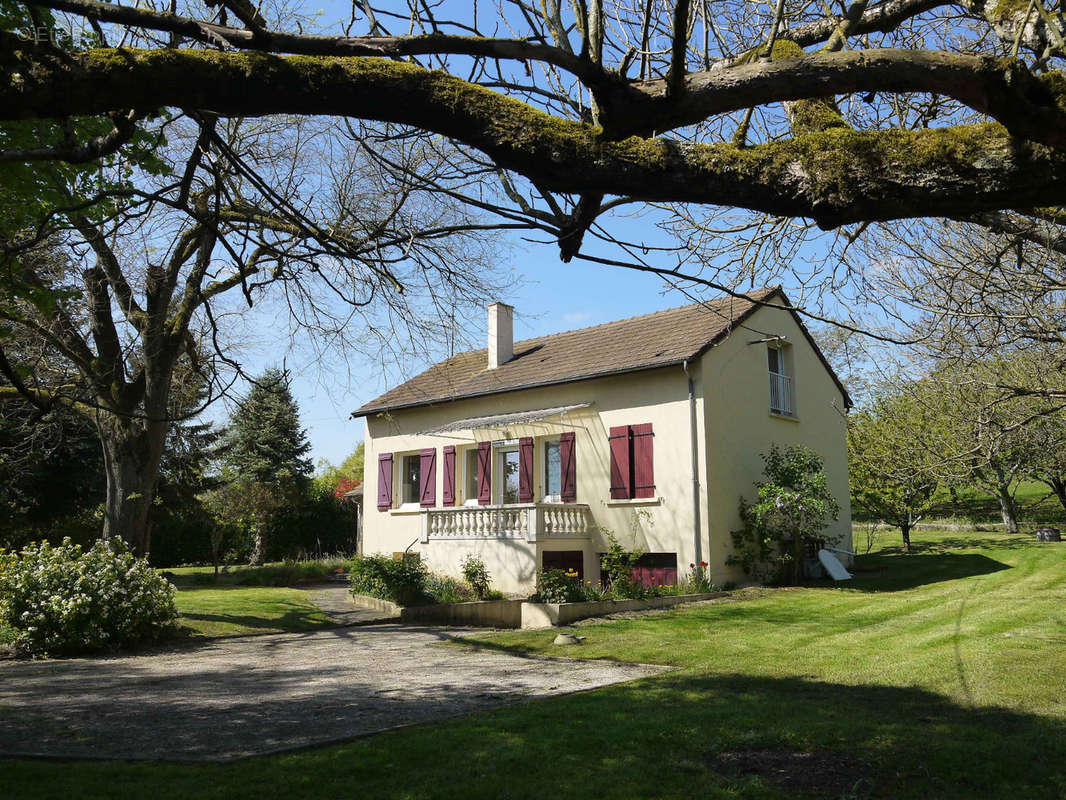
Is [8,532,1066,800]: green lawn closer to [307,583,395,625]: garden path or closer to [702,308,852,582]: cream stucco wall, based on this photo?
[307,583,395,625]: garden path

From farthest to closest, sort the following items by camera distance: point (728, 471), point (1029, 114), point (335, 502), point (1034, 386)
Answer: point (335, 502) → point (728, 471) → point (1034, 386) → point (1029, 114)

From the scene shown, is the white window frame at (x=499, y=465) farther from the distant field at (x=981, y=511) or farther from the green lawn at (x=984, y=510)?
the green lawn at (x=984, y=510)

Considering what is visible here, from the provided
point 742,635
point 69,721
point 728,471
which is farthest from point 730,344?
point 69,721

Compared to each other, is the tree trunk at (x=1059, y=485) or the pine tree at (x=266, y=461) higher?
the pine tree at (x=266, y=461)

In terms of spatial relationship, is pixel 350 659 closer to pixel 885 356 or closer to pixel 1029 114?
pixel 885 356

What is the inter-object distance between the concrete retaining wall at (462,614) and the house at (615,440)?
223 centimetres

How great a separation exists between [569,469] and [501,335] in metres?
5.59

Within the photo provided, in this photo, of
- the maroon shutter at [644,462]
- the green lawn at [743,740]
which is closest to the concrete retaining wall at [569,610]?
the green lawn at [743,740]

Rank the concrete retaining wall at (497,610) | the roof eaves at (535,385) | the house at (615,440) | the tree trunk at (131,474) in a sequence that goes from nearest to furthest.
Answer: the tree trunk at (131,474), the concrete retaining wall at (497,610), the house at (615,440), the roof eaves at (535,385)

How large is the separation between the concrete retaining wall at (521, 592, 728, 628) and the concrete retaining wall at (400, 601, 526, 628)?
1049mm

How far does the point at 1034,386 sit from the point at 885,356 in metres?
1.96

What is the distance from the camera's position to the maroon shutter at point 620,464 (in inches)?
693

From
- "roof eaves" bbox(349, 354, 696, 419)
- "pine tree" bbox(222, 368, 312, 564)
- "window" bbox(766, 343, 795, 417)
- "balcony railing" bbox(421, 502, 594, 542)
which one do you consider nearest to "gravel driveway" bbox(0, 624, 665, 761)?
"balcony railing" bbox(421, 502, 594, 542)

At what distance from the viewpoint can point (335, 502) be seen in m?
32.9
